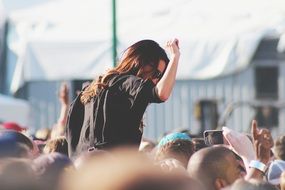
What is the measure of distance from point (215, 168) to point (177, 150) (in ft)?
4.68

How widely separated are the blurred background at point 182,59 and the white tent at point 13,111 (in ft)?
0.05

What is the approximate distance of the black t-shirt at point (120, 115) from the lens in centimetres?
556

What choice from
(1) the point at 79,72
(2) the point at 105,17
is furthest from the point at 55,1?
(1) the point at 79,72

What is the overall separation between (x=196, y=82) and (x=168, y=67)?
11890 mm

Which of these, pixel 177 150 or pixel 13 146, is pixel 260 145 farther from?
pixel 13 146

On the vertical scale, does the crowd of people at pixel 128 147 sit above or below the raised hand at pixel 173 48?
below

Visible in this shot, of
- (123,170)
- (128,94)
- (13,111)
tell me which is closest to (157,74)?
(128,94)

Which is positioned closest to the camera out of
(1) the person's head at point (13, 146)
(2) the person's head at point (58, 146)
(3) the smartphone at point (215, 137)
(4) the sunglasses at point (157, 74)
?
(1) the person's head at point (13, 146)

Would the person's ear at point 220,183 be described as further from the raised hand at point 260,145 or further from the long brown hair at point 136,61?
the long brown hair at point 136,61

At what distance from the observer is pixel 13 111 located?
16.7 m

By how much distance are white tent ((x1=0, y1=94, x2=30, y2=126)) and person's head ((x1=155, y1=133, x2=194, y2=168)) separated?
33.7ft

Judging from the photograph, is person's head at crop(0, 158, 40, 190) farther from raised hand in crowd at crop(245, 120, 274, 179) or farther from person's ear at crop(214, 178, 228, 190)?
raised hand in crowd at crop(245, 120, 274, 179)

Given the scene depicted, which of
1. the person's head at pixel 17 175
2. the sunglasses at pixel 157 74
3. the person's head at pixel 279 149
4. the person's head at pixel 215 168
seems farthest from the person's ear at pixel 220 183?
the person's head at pixel 279 149

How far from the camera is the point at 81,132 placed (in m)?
Answer: 5.82
